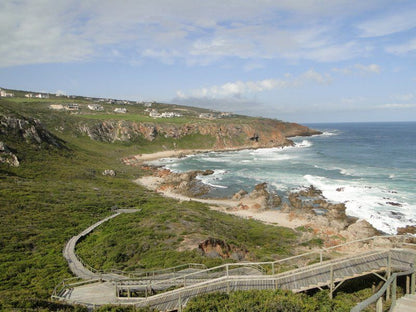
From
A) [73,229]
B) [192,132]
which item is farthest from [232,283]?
[192,132]

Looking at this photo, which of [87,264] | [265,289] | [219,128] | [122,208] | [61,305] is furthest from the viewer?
[219,128]

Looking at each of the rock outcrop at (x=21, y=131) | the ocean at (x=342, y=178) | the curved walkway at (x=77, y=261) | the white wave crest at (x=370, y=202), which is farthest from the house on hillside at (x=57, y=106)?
the curved walkway at (x=77, y=261)

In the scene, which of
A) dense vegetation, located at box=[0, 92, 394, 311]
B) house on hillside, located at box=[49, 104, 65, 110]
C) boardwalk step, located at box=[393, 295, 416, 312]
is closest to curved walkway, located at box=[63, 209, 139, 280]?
dense vegetation, located at box=[0, 92, 394, 311]

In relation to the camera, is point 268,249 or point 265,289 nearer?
point 265,289

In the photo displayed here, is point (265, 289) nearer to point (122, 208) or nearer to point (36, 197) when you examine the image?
point (122, 208)

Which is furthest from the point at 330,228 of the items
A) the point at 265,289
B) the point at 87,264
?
the point at 87,264

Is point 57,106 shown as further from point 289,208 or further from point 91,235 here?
point 289,208

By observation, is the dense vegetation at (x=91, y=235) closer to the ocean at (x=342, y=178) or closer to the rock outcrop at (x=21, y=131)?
the rock outcrop at (x=21, y=131)
